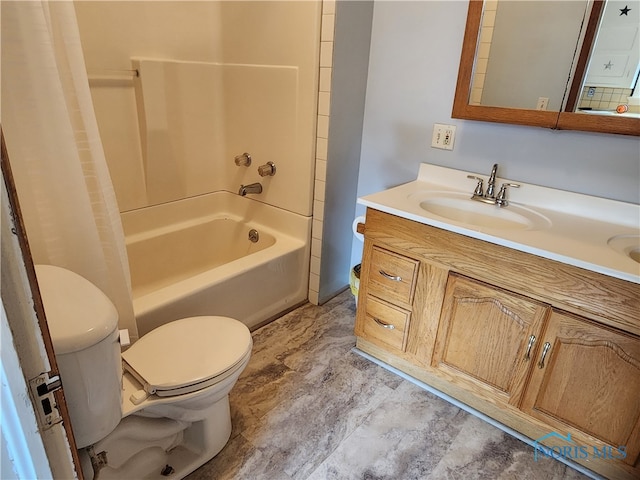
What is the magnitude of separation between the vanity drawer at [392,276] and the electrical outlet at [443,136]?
648 mm

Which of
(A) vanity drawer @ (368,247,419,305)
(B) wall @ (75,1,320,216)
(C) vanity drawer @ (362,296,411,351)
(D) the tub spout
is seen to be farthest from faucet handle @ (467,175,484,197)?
(D) the tub spout

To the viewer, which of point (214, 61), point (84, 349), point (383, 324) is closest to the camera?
point (84, 349)

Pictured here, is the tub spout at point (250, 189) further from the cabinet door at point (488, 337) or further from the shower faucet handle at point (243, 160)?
the cabinet door at point (488, 337)

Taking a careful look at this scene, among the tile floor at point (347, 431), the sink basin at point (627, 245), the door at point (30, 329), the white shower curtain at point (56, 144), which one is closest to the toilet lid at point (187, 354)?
the white shower curtain at point (56, 144)

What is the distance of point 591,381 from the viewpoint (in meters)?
1.33

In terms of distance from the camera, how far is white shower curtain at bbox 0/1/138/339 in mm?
1021

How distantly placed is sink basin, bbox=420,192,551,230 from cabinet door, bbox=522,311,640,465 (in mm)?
442

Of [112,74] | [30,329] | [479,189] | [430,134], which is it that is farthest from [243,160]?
[30,329]

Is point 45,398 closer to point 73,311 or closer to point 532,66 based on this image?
point 73,311

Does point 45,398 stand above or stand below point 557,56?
below

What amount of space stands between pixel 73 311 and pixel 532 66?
→ 1834mm

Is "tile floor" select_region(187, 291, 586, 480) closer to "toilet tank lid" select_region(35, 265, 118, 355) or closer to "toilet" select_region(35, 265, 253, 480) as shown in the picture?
"toilet" select_region(35, 265, 253, 480)

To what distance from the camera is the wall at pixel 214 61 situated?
190 cm

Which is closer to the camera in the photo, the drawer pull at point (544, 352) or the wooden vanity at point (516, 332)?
the wooden vanity at point (516, 332)
